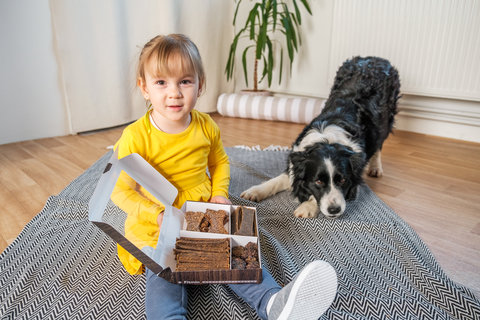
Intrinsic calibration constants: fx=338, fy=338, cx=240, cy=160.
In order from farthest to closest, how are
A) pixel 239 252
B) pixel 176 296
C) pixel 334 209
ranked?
1. pixel 334 209
2. pixel 239 252
3. pixel 176 296

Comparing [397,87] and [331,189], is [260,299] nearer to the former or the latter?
[331,189]

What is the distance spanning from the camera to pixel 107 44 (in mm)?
2979

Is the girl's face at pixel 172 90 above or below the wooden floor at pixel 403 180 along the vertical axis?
above

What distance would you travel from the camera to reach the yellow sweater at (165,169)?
3.36 ft

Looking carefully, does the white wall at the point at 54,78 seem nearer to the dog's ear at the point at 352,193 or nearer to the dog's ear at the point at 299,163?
the dog's ear at the point at 352,193

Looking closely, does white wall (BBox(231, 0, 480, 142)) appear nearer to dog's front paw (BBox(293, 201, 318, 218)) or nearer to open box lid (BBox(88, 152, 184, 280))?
dog's front paw (BBox(293, 201, 318, 218))

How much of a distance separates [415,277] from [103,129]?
2.83 m

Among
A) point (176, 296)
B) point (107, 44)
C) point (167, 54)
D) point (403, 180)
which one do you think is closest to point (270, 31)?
point (107, 44)

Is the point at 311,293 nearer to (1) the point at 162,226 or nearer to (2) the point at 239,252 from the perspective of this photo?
(2) the point at 239,252

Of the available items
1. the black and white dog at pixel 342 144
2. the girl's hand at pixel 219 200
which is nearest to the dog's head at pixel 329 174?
the black and white dog at pixel 342 144

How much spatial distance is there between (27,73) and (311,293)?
2772mm

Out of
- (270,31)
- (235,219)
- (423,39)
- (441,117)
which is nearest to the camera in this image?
(235,219)

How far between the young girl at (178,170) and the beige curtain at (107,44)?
196cm

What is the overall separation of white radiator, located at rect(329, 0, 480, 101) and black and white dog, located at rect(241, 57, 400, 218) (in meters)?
0.77
